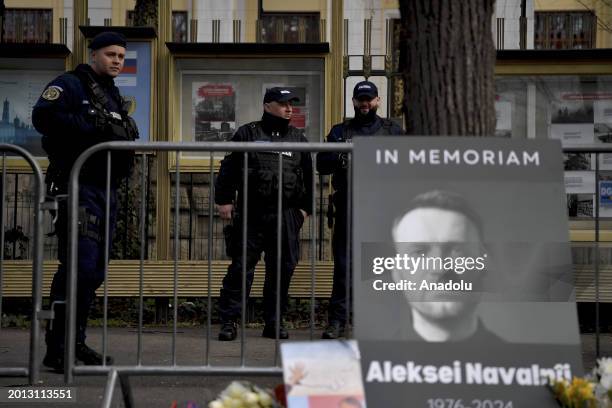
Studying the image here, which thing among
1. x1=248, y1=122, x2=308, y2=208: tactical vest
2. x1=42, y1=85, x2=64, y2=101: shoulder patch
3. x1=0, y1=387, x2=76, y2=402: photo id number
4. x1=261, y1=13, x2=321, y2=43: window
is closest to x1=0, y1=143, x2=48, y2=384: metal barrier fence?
x1=0, y1=387, x2=76, y2=402: photo id number

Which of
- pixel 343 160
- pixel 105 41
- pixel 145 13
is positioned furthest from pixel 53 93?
pixel 145 13

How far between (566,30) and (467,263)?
4.93m

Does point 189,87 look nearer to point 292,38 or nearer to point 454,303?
point 292,38

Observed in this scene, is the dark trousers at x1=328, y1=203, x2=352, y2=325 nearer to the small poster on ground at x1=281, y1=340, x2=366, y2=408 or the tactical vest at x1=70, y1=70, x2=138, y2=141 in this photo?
the tactical vest at x1=70, y1=70, x2=138, y2=141

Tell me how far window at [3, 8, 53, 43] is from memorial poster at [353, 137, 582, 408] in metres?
5.21

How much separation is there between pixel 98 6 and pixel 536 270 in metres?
5.60

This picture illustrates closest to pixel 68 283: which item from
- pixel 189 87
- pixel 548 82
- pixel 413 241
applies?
pixel 413 241

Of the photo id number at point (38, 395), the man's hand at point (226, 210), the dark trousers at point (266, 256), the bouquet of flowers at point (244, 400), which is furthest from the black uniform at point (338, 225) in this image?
the bouquet of flowers at point (244, 400)

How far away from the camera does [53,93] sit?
6074mm

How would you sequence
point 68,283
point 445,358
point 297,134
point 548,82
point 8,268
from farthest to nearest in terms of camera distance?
point 548,82
point 8,268
point 297,134
point 68,283
point 445,358

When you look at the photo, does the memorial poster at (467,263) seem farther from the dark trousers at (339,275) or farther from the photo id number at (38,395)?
the dark trousers at (339,275)

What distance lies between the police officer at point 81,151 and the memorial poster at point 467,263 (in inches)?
75.7

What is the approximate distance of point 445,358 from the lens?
4.10 m

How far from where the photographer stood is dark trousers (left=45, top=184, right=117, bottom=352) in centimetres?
578
